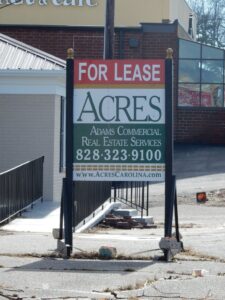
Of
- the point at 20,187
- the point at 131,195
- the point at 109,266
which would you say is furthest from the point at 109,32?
the point at 109,266

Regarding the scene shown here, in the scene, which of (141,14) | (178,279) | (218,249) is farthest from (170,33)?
(178,279)

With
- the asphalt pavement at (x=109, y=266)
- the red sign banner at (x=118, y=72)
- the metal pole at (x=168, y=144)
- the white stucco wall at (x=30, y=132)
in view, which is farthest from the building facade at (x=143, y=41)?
the metal pole at (x=168, y=144)

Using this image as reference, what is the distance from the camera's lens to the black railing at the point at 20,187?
18266 millimetres

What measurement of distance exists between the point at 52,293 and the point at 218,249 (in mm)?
4791

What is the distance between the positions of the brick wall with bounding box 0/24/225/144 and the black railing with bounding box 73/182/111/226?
1783 cm

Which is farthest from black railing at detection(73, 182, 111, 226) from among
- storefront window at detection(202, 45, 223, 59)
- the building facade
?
storefront window at detection(202, 45, 223, 59)

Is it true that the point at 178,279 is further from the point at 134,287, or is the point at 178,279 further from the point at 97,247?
the point at 97,247

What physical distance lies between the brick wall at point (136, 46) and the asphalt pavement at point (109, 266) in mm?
20596

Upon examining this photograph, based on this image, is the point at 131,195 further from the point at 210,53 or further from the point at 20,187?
the point at 210,53

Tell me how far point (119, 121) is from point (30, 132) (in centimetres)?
1085

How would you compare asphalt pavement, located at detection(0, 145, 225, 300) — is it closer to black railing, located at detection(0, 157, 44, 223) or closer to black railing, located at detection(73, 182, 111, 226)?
black railing, located at detection(0, 157, 44, 223)

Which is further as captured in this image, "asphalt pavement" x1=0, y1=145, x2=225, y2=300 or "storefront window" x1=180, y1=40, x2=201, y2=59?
"storefront window" x1=180, y1=40, x2=201, y2=59

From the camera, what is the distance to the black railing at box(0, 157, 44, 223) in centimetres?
1827

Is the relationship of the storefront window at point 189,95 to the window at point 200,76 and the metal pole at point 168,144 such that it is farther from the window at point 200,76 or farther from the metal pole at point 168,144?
the metal pole at point 168,144
